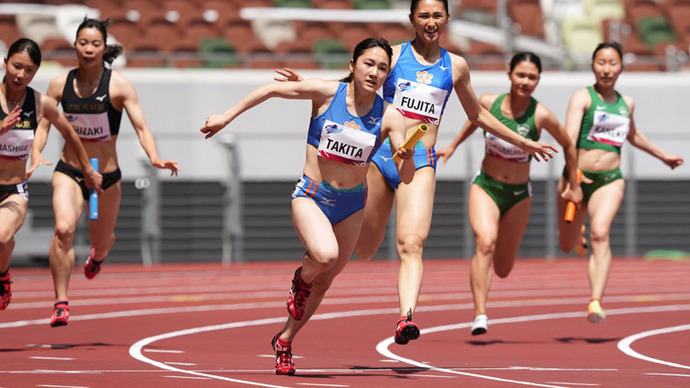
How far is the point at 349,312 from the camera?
13.7 meters

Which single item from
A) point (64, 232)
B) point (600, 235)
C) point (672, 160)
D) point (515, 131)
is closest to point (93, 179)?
point (64, 232)

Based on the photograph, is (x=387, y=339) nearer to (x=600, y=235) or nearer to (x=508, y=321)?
(x=600, y=235)

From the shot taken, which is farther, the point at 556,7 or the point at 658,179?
the point at 556,7

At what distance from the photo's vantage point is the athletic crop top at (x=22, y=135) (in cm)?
1011

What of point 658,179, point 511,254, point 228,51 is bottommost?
point 511,254

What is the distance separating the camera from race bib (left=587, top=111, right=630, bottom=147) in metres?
12.0

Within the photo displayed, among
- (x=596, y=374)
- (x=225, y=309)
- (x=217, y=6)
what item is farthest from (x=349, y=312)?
(x=217, y=6)

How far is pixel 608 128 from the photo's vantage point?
11977 millimetres

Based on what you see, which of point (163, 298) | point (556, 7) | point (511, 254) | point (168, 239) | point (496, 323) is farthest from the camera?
point (556, 7)

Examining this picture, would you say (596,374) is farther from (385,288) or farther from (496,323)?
(385,288)

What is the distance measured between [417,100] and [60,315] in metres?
3.36

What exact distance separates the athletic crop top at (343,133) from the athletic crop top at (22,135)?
289 centimetres

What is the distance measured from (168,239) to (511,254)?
13.1m

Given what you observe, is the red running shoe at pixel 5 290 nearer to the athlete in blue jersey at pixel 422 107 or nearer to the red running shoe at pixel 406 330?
the athlete in blue jersey at pixel 422 107
